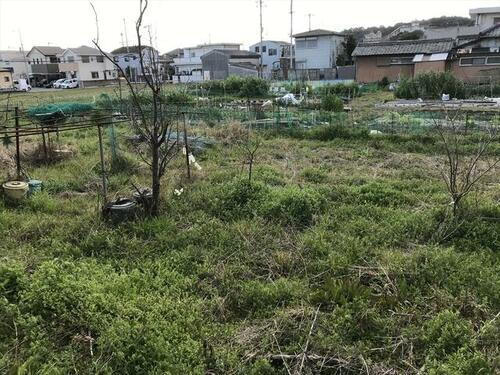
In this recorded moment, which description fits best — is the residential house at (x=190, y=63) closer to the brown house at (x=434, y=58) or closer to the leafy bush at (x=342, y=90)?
the brown house at (x=434, y=58)

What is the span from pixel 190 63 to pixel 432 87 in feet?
128

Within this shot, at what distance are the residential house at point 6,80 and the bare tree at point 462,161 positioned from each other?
146ft

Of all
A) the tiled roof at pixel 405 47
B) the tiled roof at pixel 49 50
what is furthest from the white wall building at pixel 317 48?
the tiled roof at pixel 49 50

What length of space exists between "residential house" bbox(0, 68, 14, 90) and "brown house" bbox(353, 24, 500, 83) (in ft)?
113

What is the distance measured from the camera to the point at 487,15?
41.6 meters

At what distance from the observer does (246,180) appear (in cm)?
735

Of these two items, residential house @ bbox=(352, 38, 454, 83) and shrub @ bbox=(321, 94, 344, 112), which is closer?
shrub @ bbox=(321, 94, 344, 112)

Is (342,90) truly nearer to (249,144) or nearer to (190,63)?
(249,144)

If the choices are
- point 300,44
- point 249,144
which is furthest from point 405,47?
point 249,144

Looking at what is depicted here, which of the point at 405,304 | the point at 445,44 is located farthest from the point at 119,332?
the point at 445,44

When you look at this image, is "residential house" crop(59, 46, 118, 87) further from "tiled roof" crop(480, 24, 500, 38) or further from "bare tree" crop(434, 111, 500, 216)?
"bare tree" crop(434, 111, 500, 216)

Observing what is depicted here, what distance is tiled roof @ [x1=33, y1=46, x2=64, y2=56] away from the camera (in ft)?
189

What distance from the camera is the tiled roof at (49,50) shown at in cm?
5766

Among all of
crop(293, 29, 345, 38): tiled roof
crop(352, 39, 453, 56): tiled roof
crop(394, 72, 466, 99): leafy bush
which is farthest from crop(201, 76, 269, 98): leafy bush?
crop(293, 29, 345, 38): tiled roof
